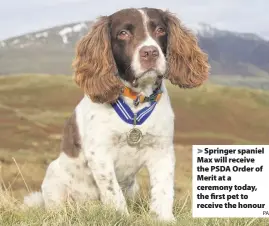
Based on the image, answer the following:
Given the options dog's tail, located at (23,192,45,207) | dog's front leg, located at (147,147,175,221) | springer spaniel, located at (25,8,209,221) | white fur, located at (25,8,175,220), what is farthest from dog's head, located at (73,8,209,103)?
dog's tail, located at (23,192,45,207)

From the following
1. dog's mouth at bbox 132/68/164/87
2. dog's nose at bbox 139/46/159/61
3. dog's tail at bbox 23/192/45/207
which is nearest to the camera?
dog's nose at bbox 139/46/159/61

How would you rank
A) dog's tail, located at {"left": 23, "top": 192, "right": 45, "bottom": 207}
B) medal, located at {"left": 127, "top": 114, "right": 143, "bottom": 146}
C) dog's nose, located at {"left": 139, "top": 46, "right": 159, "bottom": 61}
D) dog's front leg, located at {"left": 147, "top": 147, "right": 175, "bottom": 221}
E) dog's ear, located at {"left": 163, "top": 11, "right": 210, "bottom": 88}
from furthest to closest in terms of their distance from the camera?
dog's tail, located at {"left": 23, "top": 192, "right": 45, "bottom": 207}, dog's ear, located at {"left": 163, "top": 11, "right": 210, "bottom": 88}, dog's front leg, located at {"left": 147, "top": 147, "right": 175, "bottom": 221}, medal, located at {"left": 127, "top": 114, "right": 143, "bottom": 146}, dog's nose, located at {"left": 139, "top": 46, "right": 159, "bottom": 61}

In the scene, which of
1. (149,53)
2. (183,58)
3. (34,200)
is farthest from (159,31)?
(34,200)

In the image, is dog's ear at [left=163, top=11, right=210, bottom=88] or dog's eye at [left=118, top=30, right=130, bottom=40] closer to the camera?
dog's eye at [left=118, top=30, right=130, bottom=40]

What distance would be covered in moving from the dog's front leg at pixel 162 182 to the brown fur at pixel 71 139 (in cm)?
78

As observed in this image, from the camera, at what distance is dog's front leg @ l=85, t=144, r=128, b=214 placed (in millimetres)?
6691

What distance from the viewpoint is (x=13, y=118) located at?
27406 millimetres

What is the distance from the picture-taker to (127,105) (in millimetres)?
6727

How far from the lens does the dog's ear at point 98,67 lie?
669cm

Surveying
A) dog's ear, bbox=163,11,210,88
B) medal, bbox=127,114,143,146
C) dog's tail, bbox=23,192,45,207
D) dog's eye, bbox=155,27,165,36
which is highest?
dog's eye, bbox=155,27,165,36

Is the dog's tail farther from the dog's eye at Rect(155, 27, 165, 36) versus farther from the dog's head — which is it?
the dog's eye at Rect(155, 27, 165, 36)

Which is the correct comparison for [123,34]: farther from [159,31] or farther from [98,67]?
[98,67]

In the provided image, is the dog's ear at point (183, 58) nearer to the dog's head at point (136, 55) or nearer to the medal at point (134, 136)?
the dog's head at point (136, 55)

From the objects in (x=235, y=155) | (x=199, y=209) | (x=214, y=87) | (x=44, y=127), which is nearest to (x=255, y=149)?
(x=235, y=155)
